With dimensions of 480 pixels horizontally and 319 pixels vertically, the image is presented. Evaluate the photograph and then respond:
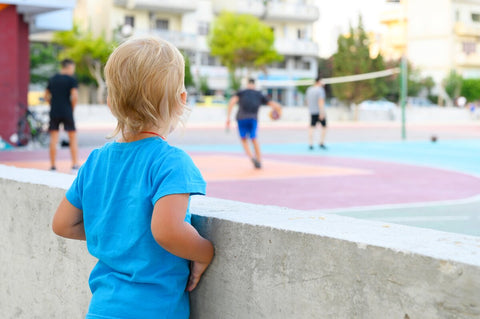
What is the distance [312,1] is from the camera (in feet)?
215

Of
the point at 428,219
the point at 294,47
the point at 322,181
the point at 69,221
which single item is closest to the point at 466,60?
the point at 294,47

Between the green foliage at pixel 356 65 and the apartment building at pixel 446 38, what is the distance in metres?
Result: 20.7

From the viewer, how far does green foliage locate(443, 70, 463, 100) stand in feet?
213

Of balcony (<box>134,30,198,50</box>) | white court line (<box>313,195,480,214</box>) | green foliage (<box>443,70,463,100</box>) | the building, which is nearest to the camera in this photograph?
white court line (<box>313,195,480,214</box>)

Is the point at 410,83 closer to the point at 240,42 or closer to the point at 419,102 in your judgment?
the point at 419,102

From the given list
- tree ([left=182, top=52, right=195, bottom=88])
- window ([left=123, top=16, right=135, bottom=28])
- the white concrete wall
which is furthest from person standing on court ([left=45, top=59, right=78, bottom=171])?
window ([left=123, top=16, right=135, bottom=28])

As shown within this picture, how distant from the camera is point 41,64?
48.9m

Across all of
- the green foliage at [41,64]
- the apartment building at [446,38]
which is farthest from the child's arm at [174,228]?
the apartment building at [446,38]

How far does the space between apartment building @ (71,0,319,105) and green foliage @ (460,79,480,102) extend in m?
14.5

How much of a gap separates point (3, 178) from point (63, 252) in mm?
644

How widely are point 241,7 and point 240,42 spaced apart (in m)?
8.89

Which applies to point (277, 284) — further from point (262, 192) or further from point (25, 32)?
point (25, 32)

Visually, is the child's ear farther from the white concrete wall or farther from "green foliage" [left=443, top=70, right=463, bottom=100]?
"green foliage" [left=443, top=70, right=463, bottom=100]

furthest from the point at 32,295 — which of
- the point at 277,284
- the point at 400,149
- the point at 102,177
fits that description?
the point at 400,149
